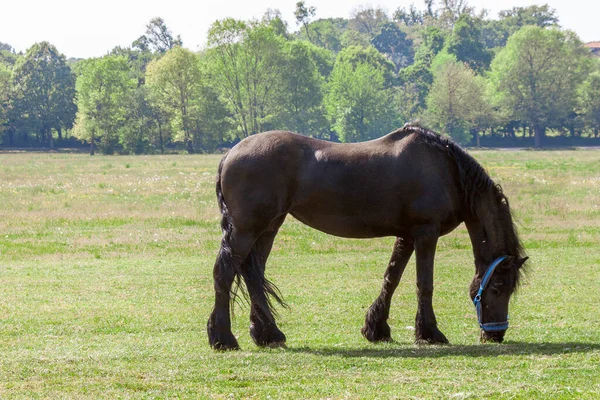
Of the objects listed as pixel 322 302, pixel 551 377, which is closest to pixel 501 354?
pixel 551 377

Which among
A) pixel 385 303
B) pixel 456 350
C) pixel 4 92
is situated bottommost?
pixel 456 350

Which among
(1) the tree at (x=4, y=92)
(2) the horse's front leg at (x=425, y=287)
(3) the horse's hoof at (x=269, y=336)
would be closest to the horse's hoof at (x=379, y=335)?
(2) the horse's front leg at (x=425, y=287)

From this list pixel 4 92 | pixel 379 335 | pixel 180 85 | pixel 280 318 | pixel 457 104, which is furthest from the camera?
pixel 4 92

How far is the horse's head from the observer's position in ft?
31.1

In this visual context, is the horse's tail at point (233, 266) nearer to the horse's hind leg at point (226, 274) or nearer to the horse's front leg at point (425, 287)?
the horse's hind leg at point (226, 274)

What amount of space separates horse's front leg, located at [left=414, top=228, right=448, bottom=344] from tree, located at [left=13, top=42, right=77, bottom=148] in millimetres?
105244

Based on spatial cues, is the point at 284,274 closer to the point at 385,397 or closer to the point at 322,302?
the point at 322,302

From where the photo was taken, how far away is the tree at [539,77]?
4375 inches

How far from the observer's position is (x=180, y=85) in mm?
99688

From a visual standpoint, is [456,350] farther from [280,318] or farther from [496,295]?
[280,318]

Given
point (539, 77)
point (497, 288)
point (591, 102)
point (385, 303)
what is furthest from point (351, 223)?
point (539, 77)

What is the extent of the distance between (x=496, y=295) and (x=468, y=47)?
140 meters

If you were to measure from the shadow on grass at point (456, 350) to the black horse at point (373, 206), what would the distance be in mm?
327

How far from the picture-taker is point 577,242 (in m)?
20.0
